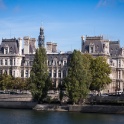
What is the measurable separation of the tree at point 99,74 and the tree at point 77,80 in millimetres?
10938

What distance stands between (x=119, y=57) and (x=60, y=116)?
173ft

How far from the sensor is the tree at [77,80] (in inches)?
3056

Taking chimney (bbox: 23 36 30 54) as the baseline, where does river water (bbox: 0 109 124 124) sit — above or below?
below

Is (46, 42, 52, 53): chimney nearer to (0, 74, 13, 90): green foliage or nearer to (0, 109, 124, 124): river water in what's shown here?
(0, 74, 13, 90): green foliage

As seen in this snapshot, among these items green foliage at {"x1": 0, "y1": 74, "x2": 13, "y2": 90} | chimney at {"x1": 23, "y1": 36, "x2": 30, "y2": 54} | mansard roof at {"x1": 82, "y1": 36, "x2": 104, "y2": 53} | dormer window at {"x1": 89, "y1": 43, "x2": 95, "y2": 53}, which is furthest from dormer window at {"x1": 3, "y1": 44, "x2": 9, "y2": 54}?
dormer window at {"x1": 89, "y1": 43, "x2": 95, "y2": 53}

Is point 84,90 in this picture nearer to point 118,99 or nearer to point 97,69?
point 118,99

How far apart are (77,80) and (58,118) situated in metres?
12.7

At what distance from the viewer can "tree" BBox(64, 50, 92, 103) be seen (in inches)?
3056

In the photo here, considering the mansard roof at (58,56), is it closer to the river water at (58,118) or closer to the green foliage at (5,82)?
the green foliage at (5,82)

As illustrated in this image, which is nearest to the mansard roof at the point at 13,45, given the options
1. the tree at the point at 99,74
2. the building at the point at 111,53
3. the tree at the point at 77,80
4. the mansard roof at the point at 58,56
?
the mansard roof at the point at 58,56

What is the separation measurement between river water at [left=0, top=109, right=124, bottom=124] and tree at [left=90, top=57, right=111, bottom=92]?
17.9m

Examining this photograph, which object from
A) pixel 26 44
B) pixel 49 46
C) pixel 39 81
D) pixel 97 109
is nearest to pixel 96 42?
pixel 49 46

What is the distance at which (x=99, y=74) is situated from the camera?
307 feet

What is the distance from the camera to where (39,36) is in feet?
396
